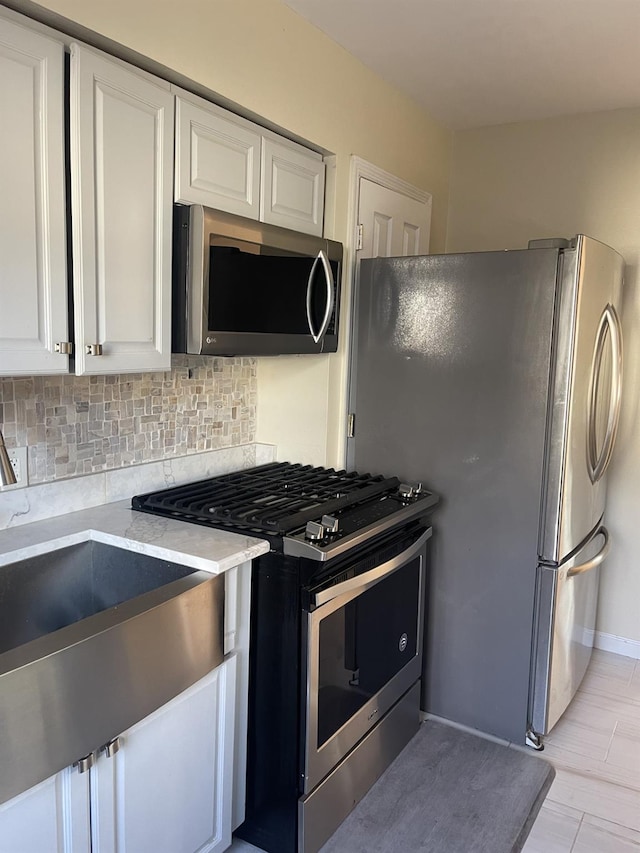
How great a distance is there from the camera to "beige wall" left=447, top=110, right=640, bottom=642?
291cm

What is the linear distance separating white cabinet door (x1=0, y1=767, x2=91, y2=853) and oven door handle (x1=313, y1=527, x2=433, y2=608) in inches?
26.9

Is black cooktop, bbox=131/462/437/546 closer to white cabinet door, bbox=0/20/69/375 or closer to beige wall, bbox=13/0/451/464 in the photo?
beige wall, bbox=13/0/451/464

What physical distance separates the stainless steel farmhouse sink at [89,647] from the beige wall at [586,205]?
216 centimetres

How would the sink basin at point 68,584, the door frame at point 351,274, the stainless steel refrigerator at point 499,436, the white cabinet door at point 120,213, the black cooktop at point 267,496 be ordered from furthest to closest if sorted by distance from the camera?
the door frame at point 351,274, the stainless steel refrigerator at point 499,436, the black cooktop at point 267,496, the sink basin at point 68,584, the white cabinet door at point 120,213

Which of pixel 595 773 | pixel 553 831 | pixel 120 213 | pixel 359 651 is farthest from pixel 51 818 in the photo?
pixel 595 773

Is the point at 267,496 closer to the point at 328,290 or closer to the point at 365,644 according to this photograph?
the point at 365,644

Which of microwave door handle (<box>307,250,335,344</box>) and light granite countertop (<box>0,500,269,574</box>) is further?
microwave door handle (<box>307,250,335,344</box>)

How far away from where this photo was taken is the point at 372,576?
1935 mm

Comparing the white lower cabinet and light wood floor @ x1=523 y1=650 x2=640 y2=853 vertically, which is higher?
the white lower cabinet

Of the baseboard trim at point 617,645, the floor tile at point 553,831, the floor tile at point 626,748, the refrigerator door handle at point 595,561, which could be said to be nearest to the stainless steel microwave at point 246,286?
the refrigerator door handle at point 595,561

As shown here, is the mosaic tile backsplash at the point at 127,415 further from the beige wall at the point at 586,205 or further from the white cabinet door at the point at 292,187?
the beige wall at the point at 586,205

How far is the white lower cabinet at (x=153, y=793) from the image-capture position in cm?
122

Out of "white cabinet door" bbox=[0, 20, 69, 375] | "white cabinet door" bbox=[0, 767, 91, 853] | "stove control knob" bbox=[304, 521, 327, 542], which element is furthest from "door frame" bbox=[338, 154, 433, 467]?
"white cabinet door" bbox=[0, 767, 91, 853]

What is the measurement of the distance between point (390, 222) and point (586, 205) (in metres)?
0.94
